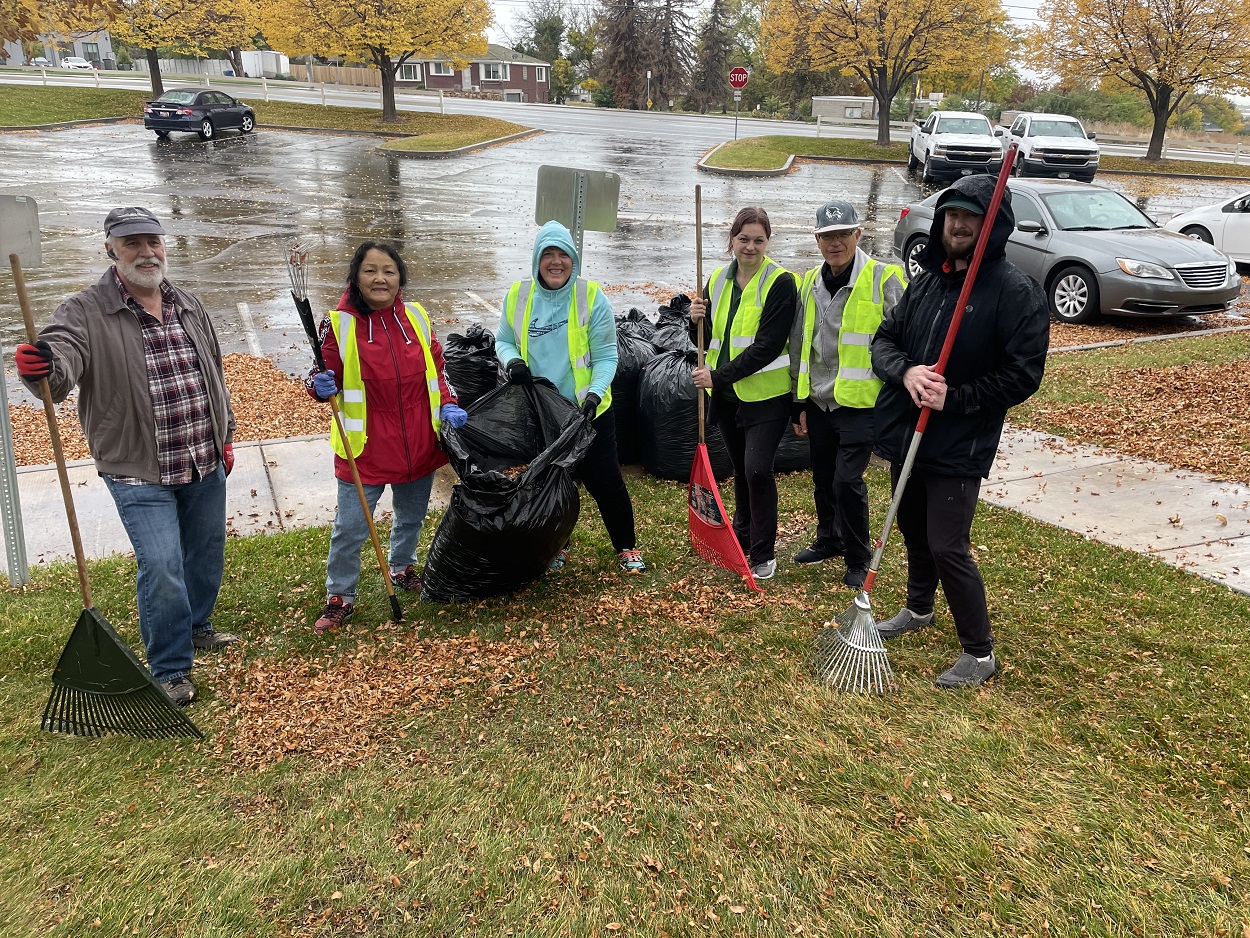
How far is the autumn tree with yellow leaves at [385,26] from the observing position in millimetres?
28125

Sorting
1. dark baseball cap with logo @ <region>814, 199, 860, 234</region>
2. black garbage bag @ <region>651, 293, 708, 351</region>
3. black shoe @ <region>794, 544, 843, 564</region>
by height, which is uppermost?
dark baseball cap with logo @ <region>814, 199, 860, 234</region>

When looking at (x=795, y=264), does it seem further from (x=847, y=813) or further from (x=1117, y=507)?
(x=847, y=813)

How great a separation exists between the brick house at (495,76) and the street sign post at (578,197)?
59.1 metres

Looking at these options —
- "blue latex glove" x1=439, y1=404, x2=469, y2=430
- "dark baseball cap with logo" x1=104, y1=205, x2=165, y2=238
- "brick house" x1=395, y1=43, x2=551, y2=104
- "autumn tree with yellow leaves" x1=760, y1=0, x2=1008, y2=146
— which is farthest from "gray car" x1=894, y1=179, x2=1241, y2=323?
"brick house" x1=395, y1=43, x2=551, y2=104

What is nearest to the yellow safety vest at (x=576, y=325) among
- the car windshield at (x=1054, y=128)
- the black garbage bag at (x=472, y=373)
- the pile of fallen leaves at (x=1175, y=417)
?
the black garbage bag at (x=472, y=373)

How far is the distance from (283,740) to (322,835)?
574 millimetres

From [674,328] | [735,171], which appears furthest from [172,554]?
[735,171]

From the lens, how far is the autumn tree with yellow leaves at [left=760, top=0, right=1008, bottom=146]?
2694cm

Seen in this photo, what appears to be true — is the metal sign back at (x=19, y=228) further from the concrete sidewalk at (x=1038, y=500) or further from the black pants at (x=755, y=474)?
the black pants at (x=755, y=474)

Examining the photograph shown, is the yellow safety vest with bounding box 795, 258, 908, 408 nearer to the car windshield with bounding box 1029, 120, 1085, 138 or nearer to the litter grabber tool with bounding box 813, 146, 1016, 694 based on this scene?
the litter grabber tool with bounding box 813, 146, 1016, 694

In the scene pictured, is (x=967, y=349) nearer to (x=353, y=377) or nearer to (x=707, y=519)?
(x=707, y=519)

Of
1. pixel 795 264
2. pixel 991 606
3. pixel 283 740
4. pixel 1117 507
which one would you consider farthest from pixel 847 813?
pixel 795 264

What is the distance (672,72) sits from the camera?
57.7m

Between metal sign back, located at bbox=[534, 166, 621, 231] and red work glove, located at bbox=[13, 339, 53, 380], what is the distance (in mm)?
3664
